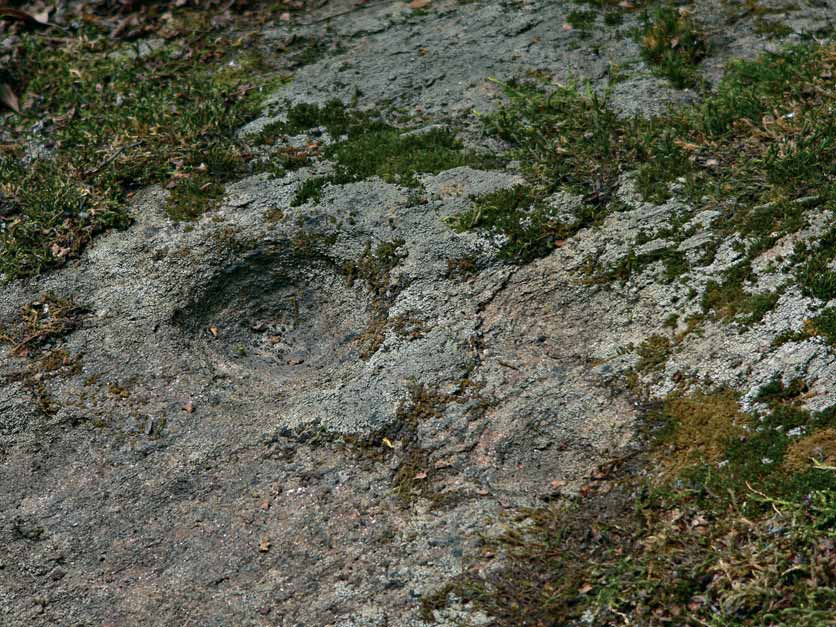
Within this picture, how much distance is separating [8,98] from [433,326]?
11.6ft

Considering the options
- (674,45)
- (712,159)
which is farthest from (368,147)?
(674,45)

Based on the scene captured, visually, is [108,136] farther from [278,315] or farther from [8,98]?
[278,315]

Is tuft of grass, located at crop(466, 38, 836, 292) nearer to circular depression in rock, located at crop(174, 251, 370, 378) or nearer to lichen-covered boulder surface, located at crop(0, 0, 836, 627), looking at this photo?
lichen-covered boulder surface, located at crop(0, 0, 836, 627)

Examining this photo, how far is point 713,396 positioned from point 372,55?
11.2 feet

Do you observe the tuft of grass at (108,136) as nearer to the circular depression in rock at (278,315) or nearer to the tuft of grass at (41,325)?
the tuft of grass at (41,325)

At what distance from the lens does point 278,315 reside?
16.1ft

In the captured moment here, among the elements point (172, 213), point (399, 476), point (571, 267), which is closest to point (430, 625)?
point (399, 476)

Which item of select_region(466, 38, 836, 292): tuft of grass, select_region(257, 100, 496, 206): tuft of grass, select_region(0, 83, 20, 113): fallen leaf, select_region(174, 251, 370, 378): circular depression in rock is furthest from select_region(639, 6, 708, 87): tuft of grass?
select_region(0, 83, 20, 113): fallen leaf

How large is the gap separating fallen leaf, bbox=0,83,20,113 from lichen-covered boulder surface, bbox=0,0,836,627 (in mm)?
59

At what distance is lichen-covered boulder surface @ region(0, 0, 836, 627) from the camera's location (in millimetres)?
3518

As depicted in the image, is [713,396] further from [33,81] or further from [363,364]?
[33,81]

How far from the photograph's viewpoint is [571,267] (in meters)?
4.52

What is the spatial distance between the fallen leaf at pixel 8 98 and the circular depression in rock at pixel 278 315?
89.2 inches

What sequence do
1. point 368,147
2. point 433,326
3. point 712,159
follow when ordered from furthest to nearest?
point 368,147
point 712,159
point 433,326
